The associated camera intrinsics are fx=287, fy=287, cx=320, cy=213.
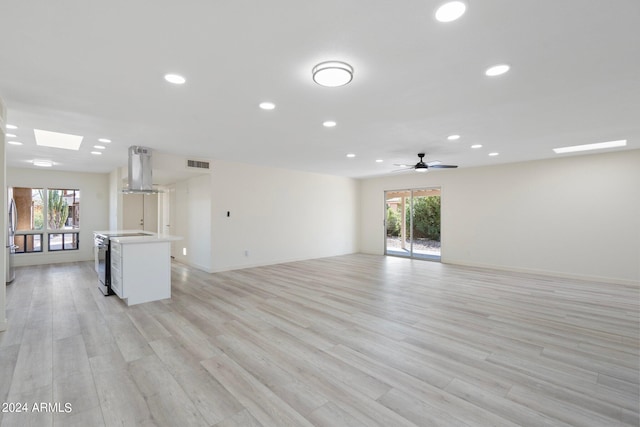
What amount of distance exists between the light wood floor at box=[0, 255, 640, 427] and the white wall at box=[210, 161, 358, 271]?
1.95m

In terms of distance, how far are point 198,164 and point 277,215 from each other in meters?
2.33

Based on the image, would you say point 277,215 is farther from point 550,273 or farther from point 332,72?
point 550,273

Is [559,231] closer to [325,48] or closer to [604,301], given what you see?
[604,301]

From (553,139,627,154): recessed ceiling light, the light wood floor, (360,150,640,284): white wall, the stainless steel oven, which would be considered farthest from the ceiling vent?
(553,139,627,154): recessed ceiling light

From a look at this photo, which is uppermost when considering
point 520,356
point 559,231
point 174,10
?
point 174,10

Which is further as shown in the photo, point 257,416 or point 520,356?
point 520,356

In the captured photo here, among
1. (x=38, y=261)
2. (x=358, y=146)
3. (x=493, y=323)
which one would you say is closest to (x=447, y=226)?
(x=358, y=146)

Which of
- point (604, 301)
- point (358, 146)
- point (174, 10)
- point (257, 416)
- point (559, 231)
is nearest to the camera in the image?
point (174, 10)

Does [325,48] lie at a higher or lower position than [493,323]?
higher

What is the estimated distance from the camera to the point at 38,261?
7.50 meters

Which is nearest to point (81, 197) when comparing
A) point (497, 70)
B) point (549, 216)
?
point (497, 70)

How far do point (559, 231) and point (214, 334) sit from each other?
23.4ft

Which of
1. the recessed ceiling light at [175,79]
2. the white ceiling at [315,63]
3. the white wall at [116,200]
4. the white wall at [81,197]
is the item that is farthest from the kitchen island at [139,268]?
the white wall at [81,197]

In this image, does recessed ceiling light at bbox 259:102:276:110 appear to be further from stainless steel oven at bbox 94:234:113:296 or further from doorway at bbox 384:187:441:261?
doorway at bbox 384:187:441:261
